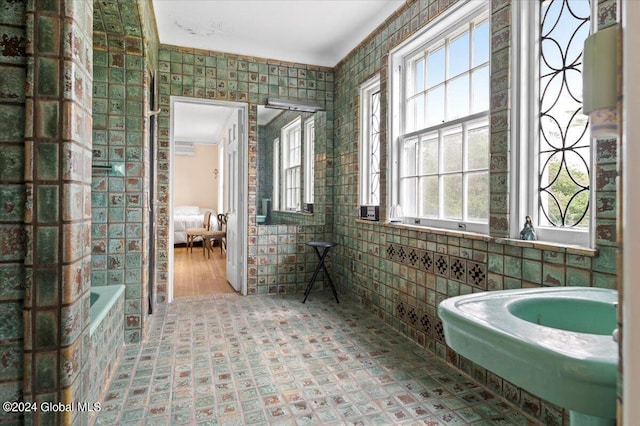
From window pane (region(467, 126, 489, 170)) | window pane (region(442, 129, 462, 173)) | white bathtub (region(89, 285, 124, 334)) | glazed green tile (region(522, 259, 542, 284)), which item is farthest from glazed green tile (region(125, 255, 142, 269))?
glazed green tile (region(522, 259, 542, 284))

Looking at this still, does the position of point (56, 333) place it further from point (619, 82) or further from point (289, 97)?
point (289, 97)

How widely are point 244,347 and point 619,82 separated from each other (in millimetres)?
2870

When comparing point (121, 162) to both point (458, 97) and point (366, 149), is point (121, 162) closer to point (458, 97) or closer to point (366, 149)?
point (366, 149)

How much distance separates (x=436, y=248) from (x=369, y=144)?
1.62m

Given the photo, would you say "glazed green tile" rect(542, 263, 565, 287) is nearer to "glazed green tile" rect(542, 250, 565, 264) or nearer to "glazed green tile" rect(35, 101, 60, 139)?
"glazed green tile" rect(542, 250, 565, 264)

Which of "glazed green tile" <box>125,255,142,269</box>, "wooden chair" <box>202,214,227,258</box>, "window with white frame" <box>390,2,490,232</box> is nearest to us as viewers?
"window with white frame" <box>390,2,490,232</box>

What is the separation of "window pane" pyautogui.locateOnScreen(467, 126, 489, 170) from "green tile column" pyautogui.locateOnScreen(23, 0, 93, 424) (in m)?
2.29

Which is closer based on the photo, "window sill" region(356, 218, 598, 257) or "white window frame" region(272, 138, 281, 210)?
"window sill" region(356, 218, 598, 257)

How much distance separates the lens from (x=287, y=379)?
236 cm

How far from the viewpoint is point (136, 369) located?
2.49 meters

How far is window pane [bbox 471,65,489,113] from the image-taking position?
2.44 m

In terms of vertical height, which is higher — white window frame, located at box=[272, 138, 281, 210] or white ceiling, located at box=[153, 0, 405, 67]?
white ceiling, located at box=[153, 0, 405, 67]

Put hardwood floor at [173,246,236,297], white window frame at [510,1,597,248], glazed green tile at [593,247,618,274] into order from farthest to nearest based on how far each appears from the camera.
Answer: hardwood floor at [173,246,236,297] → white window frame at [510,1,597,248] → glazed green tile at [593,247,618,274]

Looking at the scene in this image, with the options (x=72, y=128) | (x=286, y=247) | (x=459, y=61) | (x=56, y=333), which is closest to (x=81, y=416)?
(x=56, y=333)
